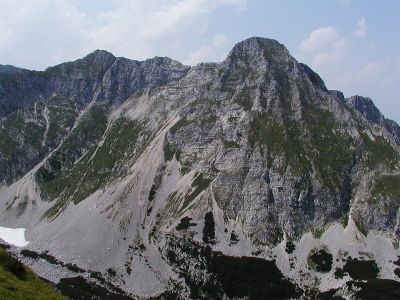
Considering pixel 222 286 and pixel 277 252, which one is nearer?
pixel 222 286

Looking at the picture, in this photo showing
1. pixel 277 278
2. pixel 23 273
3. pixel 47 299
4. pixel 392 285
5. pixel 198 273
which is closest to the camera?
pixel 47 299

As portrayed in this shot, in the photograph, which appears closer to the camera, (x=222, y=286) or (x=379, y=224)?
(x=222, y=286)

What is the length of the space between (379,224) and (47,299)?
18821cm

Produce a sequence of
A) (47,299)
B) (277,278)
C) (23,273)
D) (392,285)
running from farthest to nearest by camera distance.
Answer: (277,278) → (392,285) → (23,273) → (47,299)

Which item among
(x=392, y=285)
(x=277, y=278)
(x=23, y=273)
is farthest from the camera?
(x=277, y=278)

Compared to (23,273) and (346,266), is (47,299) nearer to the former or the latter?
(23,273)

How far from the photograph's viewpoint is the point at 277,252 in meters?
193

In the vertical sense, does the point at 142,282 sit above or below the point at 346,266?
below

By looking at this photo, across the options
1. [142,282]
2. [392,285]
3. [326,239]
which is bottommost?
[142,282]

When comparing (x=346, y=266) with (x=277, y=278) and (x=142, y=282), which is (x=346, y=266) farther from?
(x=142, y=282)

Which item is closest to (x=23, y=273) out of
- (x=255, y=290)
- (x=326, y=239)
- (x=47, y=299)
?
(x=47, y=299)

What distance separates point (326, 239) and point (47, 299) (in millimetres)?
177664

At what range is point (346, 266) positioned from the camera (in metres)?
179

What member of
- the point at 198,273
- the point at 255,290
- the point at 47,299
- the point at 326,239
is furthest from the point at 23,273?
the point at 326,239
